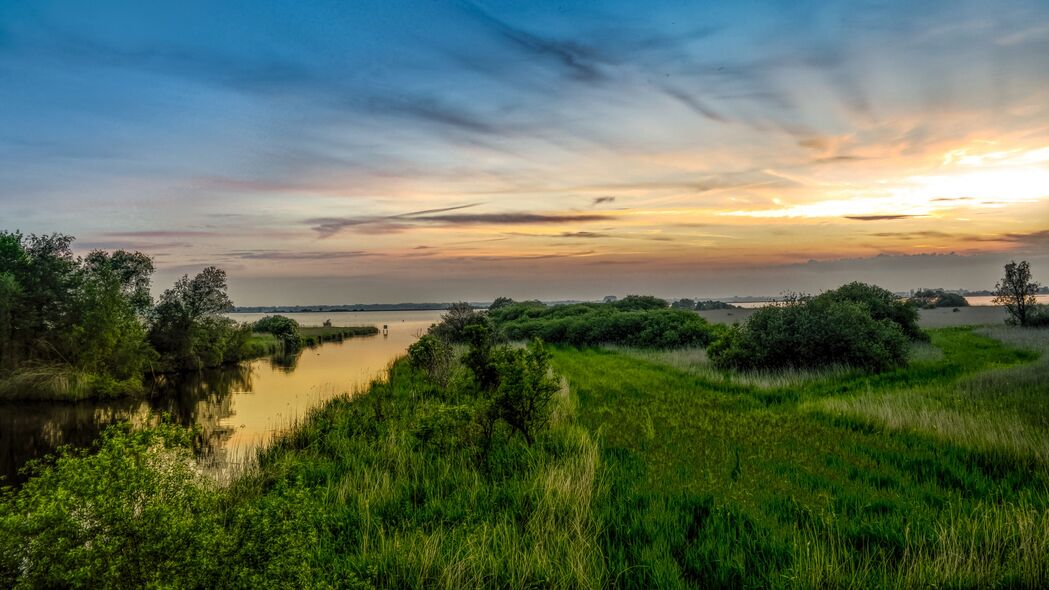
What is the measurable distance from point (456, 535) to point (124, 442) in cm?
318

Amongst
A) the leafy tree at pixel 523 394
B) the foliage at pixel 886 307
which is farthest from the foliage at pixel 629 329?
the leafy tree at pixel 523 394

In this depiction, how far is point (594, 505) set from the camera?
640 centimetres

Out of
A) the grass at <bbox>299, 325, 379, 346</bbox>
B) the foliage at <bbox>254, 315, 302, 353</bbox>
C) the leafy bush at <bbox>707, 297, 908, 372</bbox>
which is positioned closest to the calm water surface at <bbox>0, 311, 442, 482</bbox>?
the leafy bush at <bbox>707, 297, 908, 372</bbox>

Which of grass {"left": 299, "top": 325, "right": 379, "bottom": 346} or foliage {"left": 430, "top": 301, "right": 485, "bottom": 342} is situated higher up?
foliage {"left": 430, "top": 301, "right": 485, "bottom": 342}

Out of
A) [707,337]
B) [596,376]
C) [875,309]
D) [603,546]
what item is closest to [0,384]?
[596,376]

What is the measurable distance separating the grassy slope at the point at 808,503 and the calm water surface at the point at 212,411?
773 centimetres

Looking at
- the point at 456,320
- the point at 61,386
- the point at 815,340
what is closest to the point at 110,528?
the point at 815,340

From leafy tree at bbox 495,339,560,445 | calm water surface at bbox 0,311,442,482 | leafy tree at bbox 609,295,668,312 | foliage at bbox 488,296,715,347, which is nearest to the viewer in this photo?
leafy tree at bbox 495,339,560,445

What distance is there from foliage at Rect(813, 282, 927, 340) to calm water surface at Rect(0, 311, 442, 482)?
76.3 ft

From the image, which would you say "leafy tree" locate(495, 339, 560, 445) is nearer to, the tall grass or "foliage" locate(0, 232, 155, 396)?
the tall grass

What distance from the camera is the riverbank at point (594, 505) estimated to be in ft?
11.2

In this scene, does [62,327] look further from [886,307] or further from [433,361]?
[886,307]

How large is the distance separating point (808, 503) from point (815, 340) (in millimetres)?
13678

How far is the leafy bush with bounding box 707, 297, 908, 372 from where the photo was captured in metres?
17.6
